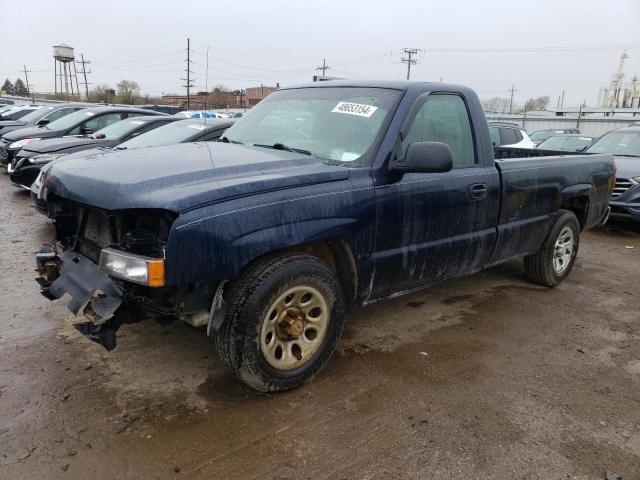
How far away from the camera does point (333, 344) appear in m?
3.27

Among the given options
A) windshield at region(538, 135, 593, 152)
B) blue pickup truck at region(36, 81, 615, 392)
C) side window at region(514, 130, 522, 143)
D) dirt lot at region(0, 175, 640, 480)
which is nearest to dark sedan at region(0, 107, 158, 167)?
dirt lot at region(0, 175, 640, 480)

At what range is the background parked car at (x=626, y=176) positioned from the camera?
7.93m

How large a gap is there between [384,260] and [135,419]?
178 centimetres

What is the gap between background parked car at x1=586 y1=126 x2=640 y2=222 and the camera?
7930mm

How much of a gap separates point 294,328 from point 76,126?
8.40m

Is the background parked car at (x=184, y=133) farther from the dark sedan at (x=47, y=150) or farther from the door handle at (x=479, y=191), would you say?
the door handle at (x=479, y=191)

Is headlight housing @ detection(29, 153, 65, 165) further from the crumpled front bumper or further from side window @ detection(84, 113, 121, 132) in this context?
the crumpled front bumper

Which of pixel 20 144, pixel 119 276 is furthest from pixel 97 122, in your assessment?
pixel 119 276

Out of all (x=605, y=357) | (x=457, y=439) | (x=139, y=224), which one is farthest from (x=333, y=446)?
(x=605, y=357)

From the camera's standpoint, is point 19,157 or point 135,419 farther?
point 19,157

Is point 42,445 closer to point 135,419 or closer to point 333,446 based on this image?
point 135,419

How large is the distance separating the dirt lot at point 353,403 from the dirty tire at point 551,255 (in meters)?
0.71

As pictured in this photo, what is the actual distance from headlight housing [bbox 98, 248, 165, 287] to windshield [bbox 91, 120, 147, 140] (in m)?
6.19

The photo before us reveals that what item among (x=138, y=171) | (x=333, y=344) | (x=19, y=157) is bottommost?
(x=333, y=344)
